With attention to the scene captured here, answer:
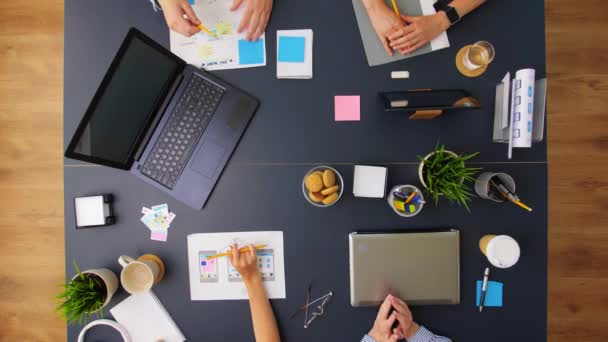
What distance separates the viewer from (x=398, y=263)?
1.05 meters

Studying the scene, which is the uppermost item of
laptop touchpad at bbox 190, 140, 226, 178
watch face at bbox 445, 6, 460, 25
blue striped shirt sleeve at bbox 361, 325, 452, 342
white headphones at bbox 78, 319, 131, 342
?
watch face at bbox 445, 6, 460, 25

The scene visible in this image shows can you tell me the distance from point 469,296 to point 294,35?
3.51 feet

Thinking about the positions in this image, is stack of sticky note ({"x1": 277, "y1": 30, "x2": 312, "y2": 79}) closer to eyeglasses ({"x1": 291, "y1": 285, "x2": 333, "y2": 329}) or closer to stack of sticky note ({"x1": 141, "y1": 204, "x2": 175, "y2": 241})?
stack of sticky note ({"x1": 141, "y1": 204, "x2": 175, "y2": 241})

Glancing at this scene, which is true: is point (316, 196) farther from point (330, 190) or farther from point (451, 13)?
point (451, 13)

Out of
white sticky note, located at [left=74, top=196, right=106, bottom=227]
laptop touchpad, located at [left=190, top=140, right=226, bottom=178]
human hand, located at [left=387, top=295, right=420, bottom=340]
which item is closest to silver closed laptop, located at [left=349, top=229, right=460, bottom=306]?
human hand, located at [left=387, top=295, right=420, bottom=340]

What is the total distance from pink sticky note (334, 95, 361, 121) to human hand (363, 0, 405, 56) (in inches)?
7.9

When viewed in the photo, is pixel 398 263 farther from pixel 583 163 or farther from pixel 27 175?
pixel 27 175

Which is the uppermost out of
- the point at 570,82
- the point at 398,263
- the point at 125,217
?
the point at 570,82

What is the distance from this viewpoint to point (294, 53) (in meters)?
1.13

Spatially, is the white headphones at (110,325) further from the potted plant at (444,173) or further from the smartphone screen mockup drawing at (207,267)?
the potted plant at (444,173)

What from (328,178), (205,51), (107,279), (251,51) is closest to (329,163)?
(328,178)

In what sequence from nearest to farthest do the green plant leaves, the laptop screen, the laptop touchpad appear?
1. the laptop screen
2. the green plant leaves
3. the laptop touchpad

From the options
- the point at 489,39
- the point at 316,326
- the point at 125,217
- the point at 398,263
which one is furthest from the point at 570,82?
the point at 125,217

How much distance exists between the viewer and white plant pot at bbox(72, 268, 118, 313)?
3.51ft
